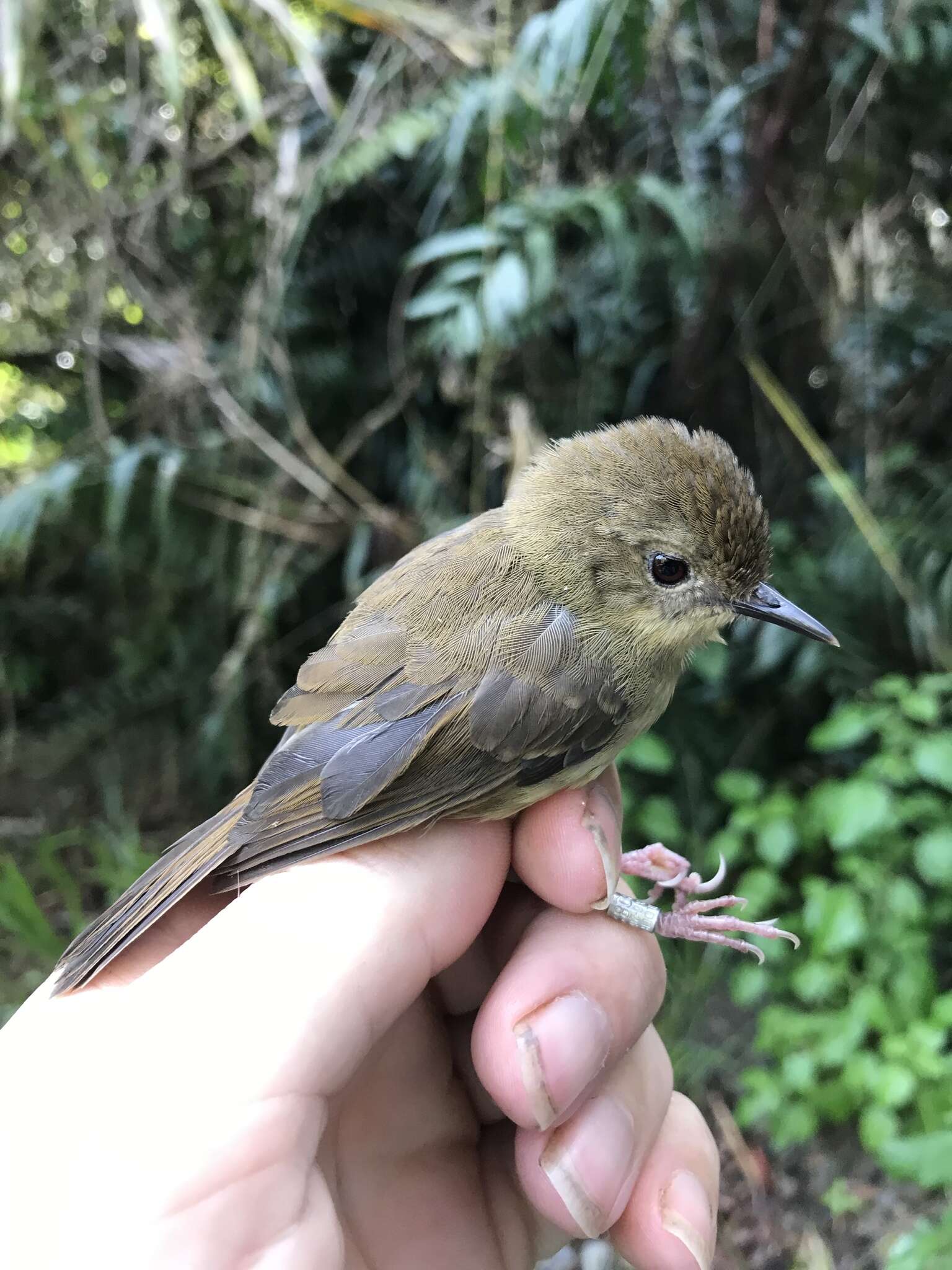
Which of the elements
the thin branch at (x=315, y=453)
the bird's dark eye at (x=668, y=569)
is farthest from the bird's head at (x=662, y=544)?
the thin branch at (x=315, y=453)

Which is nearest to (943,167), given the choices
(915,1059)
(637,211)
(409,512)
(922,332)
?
(922,332)

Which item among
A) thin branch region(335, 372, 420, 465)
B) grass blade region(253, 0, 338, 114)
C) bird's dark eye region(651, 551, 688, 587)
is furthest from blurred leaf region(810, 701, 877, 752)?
grass blade region(253, 0, 338, 114)

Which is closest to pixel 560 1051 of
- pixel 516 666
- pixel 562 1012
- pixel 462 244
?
pixel 562 1012

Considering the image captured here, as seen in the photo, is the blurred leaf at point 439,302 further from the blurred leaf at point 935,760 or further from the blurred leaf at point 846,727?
the blurred leaf at point 935,760

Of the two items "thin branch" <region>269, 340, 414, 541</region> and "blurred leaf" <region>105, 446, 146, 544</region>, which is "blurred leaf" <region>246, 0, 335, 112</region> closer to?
"thin branch" <region>269, 340, 414, 541</region>

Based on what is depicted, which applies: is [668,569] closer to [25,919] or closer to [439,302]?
[439,302]

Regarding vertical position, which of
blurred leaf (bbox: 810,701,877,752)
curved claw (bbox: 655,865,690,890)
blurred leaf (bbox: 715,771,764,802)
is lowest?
blurred leaf (bbox: 715,771,764,802)
